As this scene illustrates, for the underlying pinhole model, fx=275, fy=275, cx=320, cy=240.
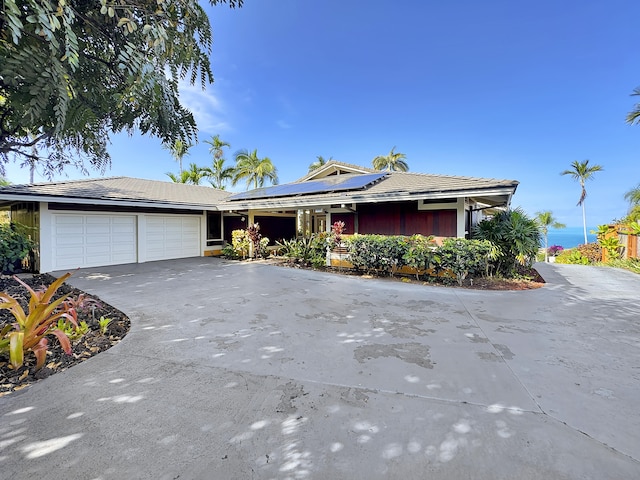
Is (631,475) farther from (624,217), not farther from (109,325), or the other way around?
(624,217)

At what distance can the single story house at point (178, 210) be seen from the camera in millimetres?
8453

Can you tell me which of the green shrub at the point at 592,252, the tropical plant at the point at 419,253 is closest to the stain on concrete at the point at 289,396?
the tropical plant at the point at 419,253

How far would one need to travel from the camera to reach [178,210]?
1265 centimetres

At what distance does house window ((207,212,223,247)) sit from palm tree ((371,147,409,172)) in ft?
73.7

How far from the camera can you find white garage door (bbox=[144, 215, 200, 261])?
11844 millimetres

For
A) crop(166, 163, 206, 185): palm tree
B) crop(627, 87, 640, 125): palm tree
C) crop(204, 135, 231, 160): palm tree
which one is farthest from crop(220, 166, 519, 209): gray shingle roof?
crop(204, 135, 231, 160): palm tree

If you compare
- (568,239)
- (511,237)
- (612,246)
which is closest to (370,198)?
(511,237)

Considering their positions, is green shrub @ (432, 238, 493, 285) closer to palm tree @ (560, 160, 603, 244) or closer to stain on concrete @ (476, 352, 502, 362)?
stain on concrete @ (476, 352, 502, 362)

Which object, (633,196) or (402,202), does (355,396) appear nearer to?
(402,202)

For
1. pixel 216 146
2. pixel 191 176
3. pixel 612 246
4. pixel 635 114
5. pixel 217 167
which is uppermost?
pixel 216 146

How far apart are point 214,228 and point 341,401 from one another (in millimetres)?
13313

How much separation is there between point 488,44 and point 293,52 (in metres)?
7.85

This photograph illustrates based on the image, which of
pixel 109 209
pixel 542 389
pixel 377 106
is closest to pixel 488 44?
pixel 377 106

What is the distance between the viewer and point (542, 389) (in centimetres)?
270
